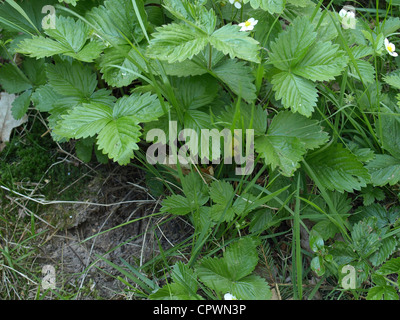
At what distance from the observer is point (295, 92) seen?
1.47 m

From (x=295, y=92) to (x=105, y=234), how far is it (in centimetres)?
103

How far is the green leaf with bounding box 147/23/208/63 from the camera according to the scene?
137 centimetres

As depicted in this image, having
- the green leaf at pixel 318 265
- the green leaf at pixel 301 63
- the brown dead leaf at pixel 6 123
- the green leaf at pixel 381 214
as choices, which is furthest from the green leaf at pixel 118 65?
the green leaf at pixel 381 214

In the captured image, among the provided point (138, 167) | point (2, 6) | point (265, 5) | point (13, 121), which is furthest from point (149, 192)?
point (2, 6)

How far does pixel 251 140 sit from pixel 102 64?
2.24 feet

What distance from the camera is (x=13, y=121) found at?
6.45ft

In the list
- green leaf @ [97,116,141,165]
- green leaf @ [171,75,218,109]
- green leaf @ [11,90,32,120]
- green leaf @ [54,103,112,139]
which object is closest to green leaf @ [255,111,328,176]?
green leaf @ [171,75,218,109]

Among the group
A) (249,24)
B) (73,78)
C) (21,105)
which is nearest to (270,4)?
(249,24)

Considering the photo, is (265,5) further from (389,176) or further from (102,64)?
(389,176)

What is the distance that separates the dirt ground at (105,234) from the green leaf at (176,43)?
0.67 metres

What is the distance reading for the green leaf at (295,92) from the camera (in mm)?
1439

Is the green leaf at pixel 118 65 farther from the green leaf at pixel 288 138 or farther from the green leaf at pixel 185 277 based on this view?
the green leaf at pixel 185 277

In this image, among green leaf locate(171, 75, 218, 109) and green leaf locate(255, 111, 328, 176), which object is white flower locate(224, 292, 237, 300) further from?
green leaf locate(171, 75, 218, 109)
